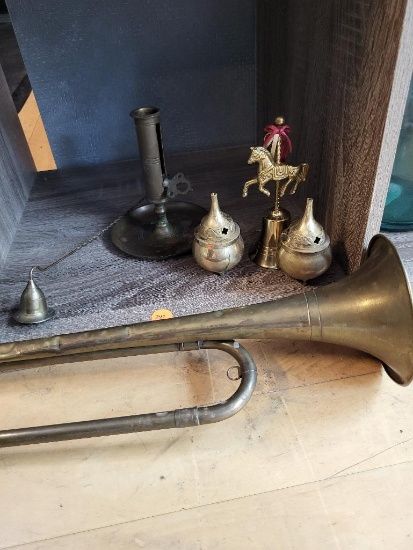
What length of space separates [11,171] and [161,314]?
0.57m

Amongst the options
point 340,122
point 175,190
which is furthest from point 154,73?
point 340,122

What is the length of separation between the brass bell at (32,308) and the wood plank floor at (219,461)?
90 millimetres

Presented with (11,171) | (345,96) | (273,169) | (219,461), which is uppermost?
(345,96)

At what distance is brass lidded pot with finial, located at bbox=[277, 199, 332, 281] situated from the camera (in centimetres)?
79

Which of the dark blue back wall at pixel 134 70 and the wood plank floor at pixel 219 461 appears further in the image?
the dark blue back wall at pixel 134 70

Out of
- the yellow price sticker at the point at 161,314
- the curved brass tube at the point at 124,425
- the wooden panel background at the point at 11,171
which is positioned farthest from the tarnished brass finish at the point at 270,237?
the wooden panel background at the point at 11,171

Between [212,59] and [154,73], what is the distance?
6.2 inches

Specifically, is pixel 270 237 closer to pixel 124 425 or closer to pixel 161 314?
pixel 161 314

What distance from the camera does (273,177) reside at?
82 centimetres

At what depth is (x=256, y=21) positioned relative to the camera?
1.19 m

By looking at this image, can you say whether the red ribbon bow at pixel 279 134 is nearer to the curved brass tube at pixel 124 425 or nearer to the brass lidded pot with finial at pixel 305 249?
the brass lidded pot with finial at pixel 305 249

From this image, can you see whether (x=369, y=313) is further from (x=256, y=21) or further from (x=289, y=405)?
(x=256, y=21)

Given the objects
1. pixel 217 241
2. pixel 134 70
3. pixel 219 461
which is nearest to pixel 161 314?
pixel 217 241

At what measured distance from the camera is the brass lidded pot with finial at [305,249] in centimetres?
79
